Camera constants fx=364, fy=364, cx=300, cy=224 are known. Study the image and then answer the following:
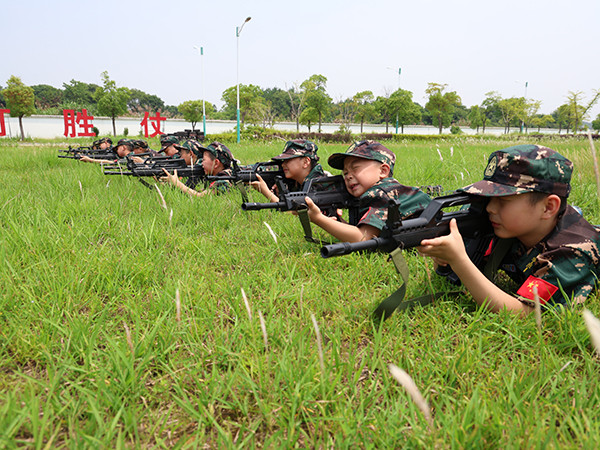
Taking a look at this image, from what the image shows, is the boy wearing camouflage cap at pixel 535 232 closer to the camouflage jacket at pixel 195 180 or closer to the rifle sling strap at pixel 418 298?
the rifle sling strap at pixel 418 298

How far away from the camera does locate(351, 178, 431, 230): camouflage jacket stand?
123 inches

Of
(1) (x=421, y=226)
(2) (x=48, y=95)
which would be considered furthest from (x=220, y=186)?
(2) (x=48, y=95)

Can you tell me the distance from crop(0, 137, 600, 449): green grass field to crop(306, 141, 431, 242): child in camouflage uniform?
27 cm

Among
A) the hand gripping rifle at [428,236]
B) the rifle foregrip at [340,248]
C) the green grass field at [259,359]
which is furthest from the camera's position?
the hand gripping rifle at [428,236]

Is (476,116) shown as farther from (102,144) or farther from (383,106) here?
(102,144)

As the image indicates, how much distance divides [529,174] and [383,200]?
54.6 inches

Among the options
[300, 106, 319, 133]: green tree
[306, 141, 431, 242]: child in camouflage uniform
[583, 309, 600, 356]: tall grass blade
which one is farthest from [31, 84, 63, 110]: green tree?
[583, 309, 600, 356]: tall grass blade

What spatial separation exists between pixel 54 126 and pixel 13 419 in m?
→ 45.1

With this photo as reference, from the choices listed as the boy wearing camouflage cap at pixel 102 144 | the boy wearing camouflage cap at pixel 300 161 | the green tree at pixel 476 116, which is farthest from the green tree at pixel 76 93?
the boy wearing camouflage cap at pixel 300 161

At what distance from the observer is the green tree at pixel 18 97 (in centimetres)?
2748

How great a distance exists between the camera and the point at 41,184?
614 cm

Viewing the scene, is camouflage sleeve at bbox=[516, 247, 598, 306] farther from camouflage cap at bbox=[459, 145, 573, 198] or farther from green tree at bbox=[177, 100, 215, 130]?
green tree at bbox=[177, 100, 215, 130]

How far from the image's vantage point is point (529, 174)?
6.21 ft

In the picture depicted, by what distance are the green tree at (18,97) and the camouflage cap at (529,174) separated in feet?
112
